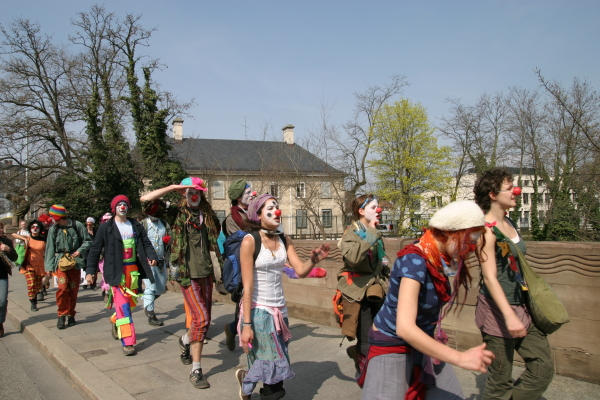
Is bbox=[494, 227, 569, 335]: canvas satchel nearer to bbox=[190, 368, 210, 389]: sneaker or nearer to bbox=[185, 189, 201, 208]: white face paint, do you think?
bbox=[190, 368, 210, 389]: sneaker

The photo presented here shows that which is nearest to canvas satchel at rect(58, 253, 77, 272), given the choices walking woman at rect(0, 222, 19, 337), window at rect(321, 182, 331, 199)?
walking woman at rect(0, 222, 19, 337)

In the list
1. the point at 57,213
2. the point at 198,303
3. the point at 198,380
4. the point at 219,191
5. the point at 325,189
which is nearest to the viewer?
the point at 198,380

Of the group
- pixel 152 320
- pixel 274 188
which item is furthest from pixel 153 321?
pixel 274 188

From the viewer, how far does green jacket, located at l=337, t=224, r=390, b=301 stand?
13.6 feet

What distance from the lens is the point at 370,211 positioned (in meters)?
4.41

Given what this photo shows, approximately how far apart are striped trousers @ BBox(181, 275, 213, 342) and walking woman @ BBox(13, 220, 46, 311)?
6.78m

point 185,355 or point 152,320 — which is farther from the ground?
point 185,355

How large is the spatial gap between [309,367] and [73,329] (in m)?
4.65

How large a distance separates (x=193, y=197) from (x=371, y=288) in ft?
7.31

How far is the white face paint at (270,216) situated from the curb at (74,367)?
2.20 m

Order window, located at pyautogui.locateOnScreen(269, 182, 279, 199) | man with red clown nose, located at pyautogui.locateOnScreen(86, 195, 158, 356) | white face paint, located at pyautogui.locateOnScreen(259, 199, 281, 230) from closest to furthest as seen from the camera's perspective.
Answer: white face paint, located at pyautogui.locateOnScreen(259, 199, 281, 230), man with red clown nose, located at pyautogui.locateOnScreen(86, 195, 158, 356), window, located at pyautogui.locateOnScreen(269, 182, 279, 199)

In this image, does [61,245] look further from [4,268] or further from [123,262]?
[123,262]

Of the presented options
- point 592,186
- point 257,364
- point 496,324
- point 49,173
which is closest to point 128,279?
point 257,364

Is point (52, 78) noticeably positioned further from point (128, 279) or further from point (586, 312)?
point (586, 312)
